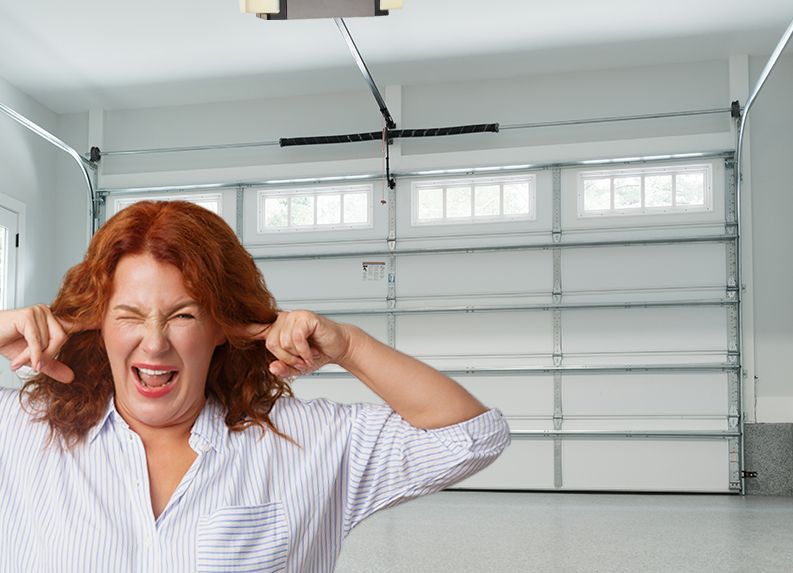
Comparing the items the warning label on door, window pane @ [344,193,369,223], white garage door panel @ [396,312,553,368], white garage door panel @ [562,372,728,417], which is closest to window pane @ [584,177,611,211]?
white garage door panel @ [396,312,553,368]

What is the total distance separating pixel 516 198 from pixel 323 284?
243cm

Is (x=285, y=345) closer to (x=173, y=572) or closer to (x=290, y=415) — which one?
(x=290, y=415)

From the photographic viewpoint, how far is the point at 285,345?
4.44 ft

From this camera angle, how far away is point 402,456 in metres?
1.38

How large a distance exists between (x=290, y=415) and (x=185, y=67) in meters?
9.66

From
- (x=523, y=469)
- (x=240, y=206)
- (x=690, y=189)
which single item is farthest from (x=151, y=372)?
(x=240, y=206)

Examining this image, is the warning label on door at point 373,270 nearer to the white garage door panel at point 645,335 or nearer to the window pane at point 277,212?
the window pane at point 277,212

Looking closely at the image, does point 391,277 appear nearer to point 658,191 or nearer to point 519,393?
point 519,393

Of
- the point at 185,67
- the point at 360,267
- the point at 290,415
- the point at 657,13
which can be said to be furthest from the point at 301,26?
the point at 290,415

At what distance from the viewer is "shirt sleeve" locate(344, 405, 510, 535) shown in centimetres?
137

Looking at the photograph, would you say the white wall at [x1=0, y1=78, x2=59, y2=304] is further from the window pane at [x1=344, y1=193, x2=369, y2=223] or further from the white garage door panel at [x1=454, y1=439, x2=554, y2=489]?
the white garage door panel at [x1=454, y1=439, x2=554, y2=489]

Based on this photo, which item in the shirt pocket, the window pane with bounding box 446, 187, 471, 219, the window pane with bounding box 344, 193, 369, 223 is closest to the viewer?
the shirt pocket

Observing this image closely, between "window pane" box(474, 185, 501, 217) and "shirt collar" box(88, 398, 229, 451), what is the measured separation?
9.29m

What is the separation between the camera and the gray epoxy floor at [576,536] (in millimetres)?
5359
